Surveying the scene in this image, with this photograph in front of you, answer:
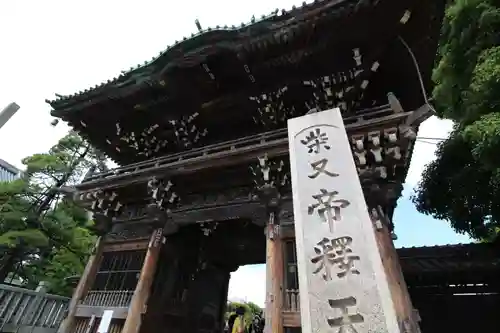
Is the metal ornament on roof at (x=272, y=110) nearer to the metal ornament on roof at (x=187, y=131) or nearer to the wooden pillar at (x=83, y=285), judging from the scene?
the metal ornament on roof at (x=187, y=131)

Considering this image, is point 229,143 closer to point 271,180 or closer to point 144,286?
point 271,180

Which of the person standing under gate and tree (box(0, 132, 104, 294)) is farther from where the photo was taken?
tree (box(0, 132, 104, 294))

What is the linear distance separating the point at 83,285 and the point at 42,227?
6659 millimetres

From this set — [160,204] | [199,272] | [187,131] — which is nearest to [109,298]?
[199,272]

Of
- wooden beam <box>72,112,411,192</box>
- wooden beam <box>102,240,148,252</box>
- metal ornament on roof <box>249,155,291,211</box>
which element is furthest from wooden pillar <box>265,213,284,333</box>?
wooden beam <box>102,240,148,252</box>

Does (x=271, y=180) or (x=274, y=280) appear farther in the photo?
(x=271, y=180)

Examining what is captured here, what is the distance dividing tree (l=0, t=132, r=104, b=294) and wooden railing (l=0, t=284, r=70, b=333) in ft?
8.65

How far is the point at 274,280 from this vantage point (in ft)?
18.0

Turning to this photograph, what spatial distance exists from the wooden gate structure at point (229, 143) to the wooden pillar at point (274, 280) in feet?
0.07

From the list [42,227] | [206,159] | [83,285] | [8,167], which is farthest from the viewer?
[8,167]

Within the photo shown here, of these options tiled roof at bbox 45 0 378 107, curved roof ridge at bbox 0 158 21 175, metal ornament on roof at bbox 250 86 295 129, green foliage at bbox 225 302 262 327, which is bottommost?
green foliage at bbox 225 302 262 327

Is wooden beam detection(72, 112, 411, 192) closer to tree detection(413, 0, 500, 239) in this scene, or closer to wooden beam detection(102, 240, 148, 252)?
wooden beam detection(102, 240, 148, 252)

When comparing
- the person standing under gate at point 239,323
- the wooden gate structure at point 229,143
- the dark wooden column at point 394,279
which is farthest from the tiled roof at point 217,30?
the person standing under gate at point 239,323

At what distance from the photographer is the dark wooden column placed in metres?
4.61
